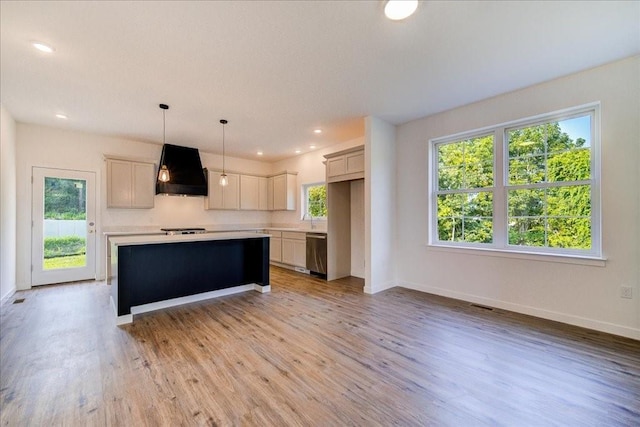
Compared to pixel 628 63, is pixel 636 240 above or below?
below

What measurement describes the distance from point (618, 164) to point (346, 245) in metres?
3.91

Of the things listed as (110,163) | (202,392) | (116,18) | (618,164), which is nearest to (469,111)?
(618,164)

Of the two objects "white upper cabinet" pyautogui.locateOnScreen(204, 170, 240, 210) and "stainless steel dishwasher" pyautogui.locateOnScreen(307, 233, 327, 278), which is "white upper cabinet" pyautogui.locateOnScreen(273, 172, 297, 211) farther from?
"stainless steel dishwasher" pyautogui.locateOnScreen(307, 233, 327, 278)

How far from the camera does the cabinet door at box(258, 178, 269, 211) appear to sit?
738 cm

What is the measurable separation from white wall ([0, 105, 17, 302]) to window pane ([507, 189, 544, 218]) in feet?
23.1

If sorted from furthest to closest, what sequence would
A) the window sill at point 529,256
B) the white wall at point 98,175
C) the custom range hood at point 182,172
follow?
the custom range hood at point 182,172 → the white wall at point 98,175 → the window sill at point 529,256

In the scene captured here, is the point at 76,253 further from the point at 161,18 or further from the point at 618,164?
the point at 618,164

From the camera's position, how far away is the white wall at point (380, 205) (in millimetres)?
4383

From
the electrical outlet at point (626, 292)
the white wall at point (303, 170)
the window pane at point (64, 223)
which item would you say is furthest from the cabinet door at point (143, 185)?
the electrical outlet at point (626, 292)

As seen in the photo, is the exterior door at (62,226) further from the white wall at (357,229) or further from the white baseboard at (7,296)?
the white wall at (357,229)

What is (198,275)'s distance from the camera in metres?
4.04

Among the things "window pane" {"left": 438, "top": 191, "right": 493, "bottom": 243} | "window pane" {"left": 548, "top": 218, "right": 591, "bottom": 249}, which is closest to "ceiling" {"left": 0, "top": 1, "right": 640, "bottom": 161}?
"window pane" {"left": 438, "top": 191, "right": 493, "bottom": 243}

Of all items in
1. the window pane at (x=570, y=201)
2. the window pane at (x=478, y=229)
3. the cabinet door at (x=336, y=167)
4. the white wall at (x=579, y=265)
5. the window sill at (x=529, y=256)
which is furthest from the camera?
the cabinet door at (x=336, y=167)

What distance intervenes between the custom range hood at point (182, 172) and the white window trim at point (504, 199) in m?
4.82
